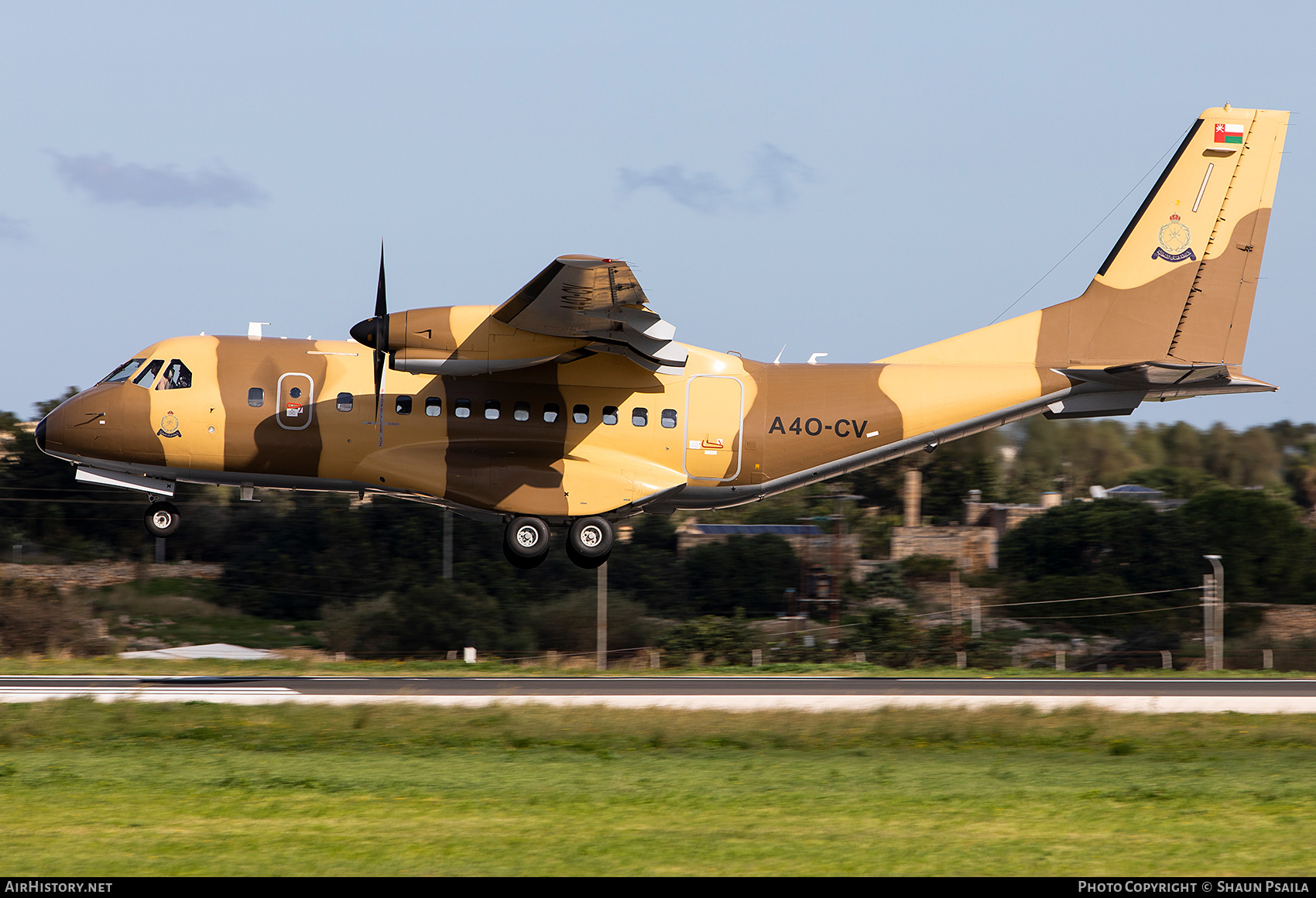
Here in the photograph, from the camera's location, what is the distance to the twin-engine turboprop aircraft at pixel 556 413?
69.1 feet

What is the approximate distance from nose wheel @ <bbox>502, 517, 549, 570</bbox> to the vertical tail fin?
382 inches

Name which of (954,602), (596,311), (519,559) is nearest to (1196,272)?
(596,311)

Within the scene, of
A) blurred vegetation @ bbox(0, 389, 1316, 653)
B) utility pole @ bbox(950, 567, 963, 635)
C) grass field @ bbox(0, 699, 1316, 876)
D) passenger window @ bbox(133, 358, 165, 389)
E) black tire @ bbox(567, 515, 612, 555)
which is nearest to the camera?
grass field @ bbox(0, 699, 1316, 876)

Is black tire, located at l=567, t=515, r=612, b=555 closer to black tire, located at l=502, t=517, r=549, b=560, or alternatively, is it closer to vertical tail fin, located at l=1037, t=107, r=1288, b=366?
black tire, located at l=502, t=517, r=549, b=560

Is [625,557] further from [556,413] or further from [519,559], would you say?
[556,413]

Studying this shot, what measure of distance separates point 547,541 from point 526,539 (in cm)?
43

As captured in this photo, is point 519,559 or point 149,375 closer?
point 149,375

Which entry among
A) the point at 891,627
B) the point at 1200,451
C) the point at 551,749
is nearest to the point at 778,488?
the point at 551,749

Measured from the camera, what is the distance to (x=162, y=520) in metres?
21.7

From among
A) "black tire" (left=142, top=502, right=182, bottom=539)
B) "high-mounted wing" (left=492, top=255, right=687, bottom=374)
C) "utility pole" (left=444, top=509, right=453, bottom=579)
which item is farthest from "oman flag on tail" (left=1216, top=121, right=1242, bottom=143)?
"utility pole" (left=444, top=509, right=453, bottom=579)

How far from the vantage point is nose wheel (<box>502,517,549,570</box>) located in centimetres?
2164

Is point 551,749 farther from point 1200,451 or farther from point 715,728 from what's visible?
point 1200,451

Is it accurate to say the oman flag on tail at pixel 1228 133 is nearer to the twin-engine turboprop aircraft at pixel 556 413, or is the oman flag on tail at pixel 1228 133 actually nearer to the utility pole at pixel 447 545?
the twin-engine turboprop aircraft at pixel 556 413

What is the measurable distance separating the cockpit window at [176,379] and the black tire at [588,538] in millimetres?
6961
